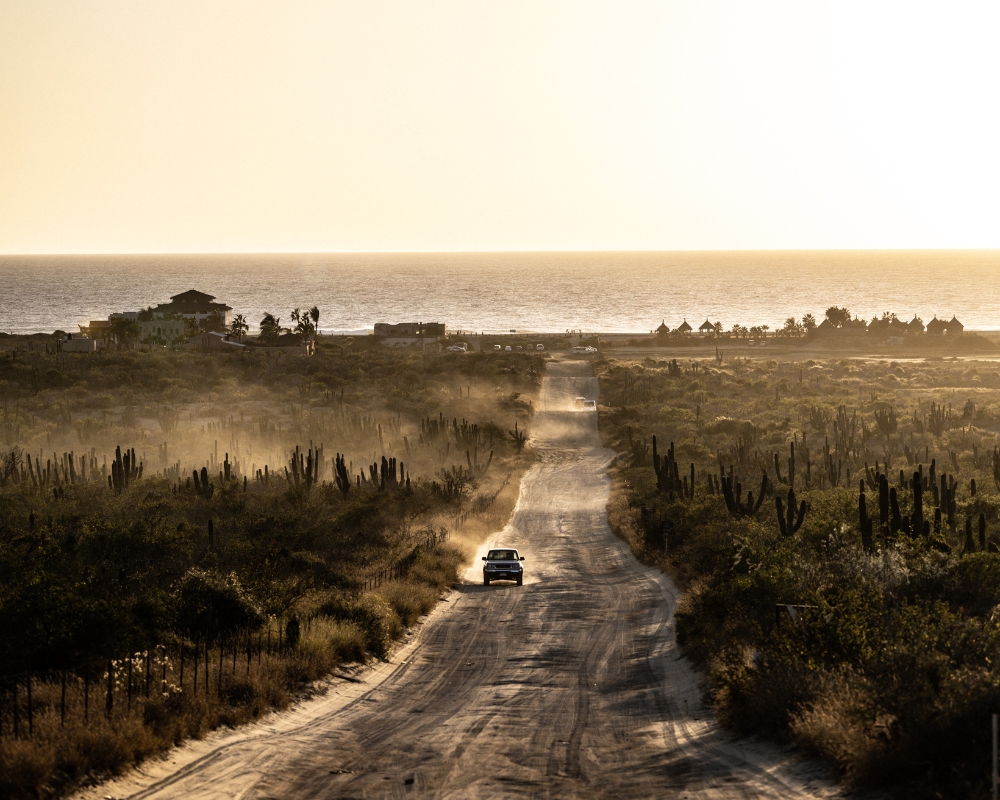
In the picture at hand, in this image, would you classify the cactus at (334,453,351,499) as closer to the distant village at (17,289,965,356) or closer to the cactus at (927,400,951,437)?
the cactus at (927,400,951,437)

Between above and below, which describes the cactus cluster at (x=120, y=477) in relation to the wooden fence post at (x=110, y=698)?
below

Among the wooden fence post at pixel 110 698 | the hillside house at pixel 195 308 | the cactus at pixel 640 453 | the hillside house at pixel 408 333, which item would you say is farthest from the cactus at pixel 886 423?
the hillside house at pixel 195 308

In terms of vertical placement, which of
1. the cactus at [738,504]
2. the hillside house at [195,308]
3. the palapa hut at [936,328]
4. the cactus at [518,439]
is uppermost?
the palapa hut at [936,328]

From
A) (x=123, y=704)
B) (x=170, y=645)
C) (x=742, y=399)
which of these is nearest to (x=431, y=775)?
(x=123, y=704)

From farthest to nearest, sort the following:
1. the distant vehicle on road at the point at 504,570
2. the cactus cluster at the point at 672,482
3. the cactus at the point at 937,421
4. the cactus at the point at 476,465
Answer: the cactus at the point at 937,421 < the cactus at the point at 476,465 < the cactus cluster at the point at 672,482 < the distant vehicle on road at the point at 504,570

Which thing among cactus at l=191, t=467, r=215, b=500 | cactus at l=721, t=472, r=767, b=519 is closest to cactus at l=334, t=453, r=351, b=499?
cactus at l=191, t=467, r=215, b=500

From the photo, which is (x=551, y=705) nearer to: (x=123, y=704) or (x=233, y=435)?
(x=123, y=704)

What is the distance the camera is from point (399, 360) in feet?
335

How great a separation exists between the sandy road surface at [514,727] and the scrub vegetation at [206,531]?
0.97m

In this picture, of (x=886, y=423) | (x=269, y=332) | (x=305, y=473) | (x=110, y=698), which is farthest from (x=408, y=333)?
(x=110, y=698)

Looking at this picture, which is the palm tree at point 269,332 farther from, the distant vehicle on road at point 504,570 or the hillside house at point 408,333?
the distant vehicle on road at point 504,570

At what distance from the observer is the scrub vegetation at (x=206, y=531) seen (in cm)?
1708

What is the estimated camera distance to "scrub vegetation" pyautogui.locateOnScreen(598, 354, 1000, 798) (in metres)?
14.3

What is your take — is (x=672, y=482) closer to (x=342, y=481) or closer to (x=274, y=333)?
(x=342, y=481)
